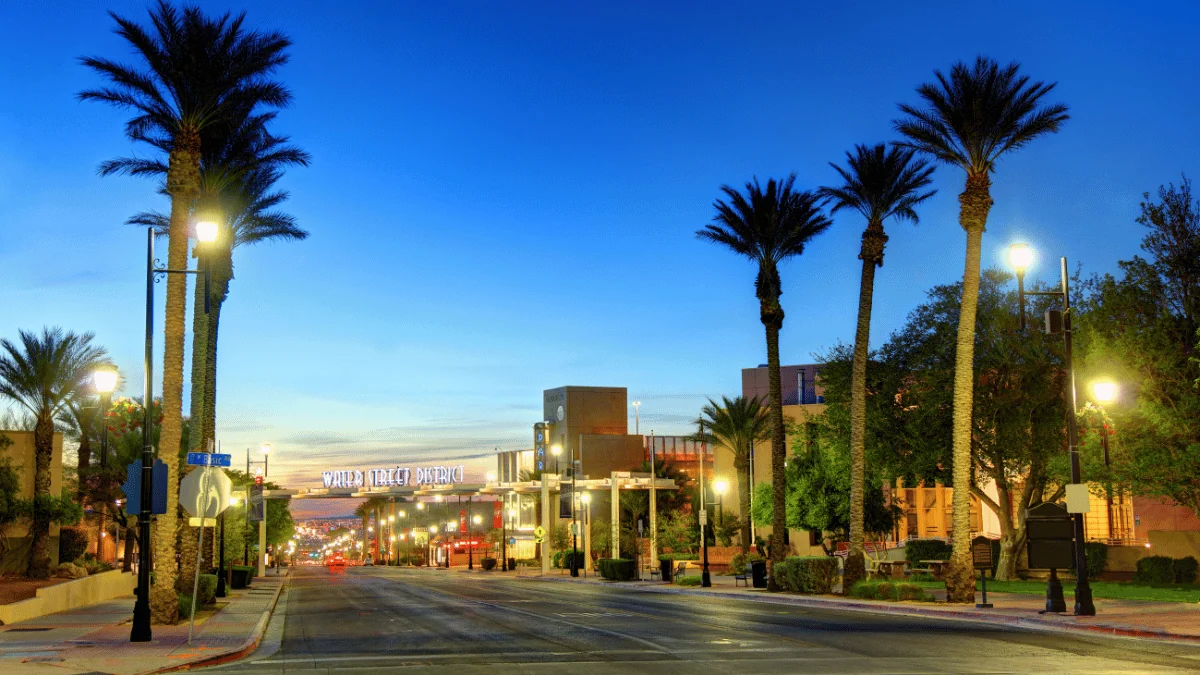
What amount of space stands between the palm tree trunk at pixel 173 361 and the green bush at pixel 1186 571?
34373 mm

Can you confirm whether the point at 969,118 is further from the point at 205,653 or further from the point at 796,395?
the point at 796,395

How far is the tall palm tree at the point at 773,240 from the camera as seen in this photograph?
1656 inches

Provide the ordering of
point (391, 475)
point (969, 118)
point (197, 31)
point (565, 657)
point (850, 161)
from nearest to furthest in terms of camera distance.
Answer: point (565, 657) < point (197, 31) < point (969, 118) < point (850, 161) < point (391, 475)

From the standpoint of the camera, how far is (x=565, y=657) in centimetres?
1783

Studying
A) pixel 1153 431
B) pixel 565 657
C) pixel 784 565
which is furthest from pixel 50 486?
pixel 1153 431

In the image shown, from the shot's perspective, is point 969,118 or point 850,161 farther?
point 850,161

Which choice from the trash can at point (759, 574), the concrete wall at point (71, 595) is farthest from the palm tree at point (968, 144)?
the concrete wall at point (71, 595)

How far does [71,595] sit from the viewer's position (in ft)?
106

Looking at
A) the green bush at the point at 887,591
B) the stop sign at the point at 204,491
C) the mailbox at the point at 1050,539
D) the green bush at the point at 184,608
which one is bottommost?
the green bush at the point at 887,591

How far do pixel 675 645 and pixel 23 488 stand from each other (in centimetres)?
3759

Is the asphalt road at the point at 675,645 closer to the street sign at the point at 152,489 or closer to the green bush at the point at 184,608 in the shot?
the green bush at the point at 184,608

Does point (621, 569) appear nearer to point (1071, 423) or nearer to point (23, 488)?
point (23, 488)

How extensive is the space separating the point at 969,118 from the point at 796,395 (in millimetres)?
91479

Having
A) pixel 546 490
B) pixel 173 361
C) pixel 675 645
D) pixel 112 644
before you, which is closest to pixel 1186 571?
pixel 675 645
